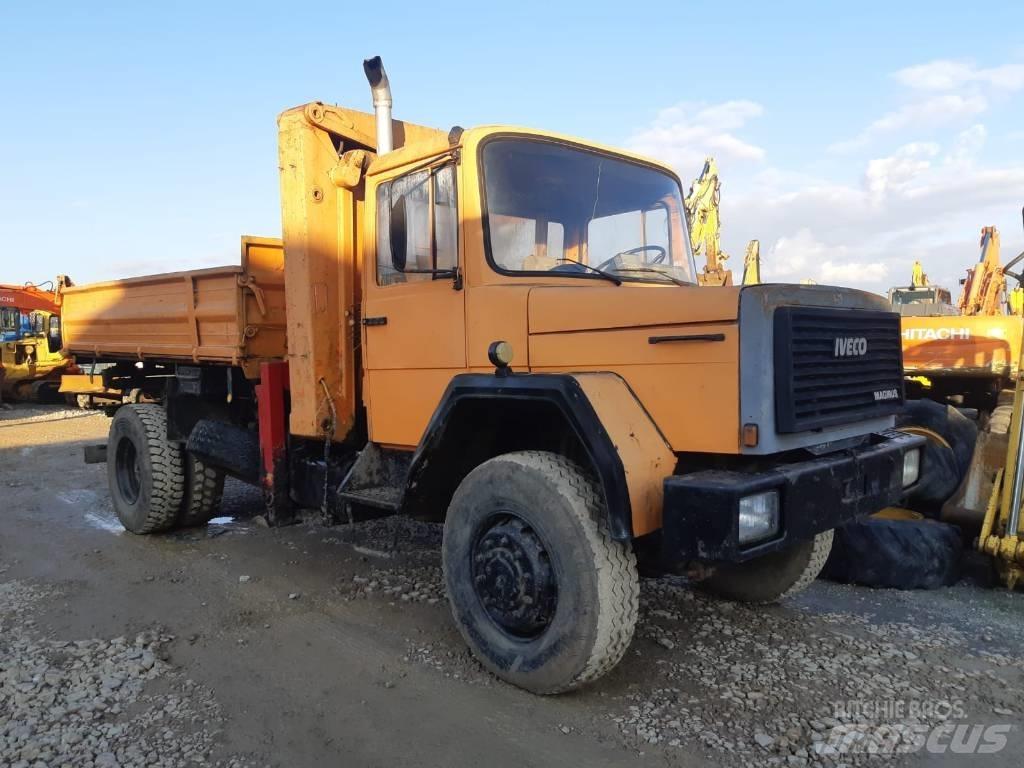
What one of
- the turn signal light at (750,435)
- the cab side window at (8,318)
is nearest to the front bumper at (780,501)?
the turn signal light at (750,435)

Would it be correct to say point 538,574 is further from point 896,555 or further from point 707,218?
point 707,218

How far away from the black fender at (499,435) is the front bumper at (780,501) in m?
0.20

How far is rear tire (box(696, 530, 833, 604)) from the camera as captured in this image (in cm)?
403

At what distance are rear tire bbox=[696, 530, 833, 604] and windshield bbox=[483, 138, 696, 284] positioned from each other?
159 centimetres

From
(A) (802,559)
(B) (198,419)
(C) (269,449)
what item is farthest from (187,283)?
(A) (802,559)

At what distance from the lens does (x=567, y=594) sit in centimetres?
307

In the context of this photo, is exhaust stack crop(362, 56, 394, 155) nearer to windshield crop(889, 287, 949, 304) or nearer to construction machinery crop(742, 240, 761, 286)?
construction machinery crop(742, 240, 761, 286)

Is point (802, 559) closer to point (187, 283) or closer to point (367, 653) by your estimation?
point (367, 653)

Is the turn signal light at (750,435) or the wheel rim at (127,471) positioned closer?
the turn signal light at (750,435)

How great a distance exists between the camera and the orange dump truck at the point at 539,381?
2990 millimetres

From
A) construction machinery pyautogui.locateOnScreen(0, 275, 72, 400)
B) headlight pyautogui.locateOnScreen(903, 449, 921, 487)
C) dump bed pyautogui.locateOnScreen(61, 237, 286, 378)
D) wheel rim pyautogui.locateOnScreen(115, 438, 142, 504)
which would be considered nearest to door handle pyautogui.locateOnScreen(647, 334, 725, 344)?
headlight pyautogui.locateOnScreen(903, 449, 921, 487)

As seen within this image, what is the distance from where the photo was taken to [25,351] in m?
18.3

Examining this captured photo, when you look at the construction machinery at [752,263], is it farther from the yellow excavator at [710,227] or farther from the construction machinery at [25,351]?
the construction machinery at [25,351]

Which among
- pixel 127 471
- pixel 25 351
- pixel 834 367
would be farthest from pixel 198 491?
pixel 25 351
